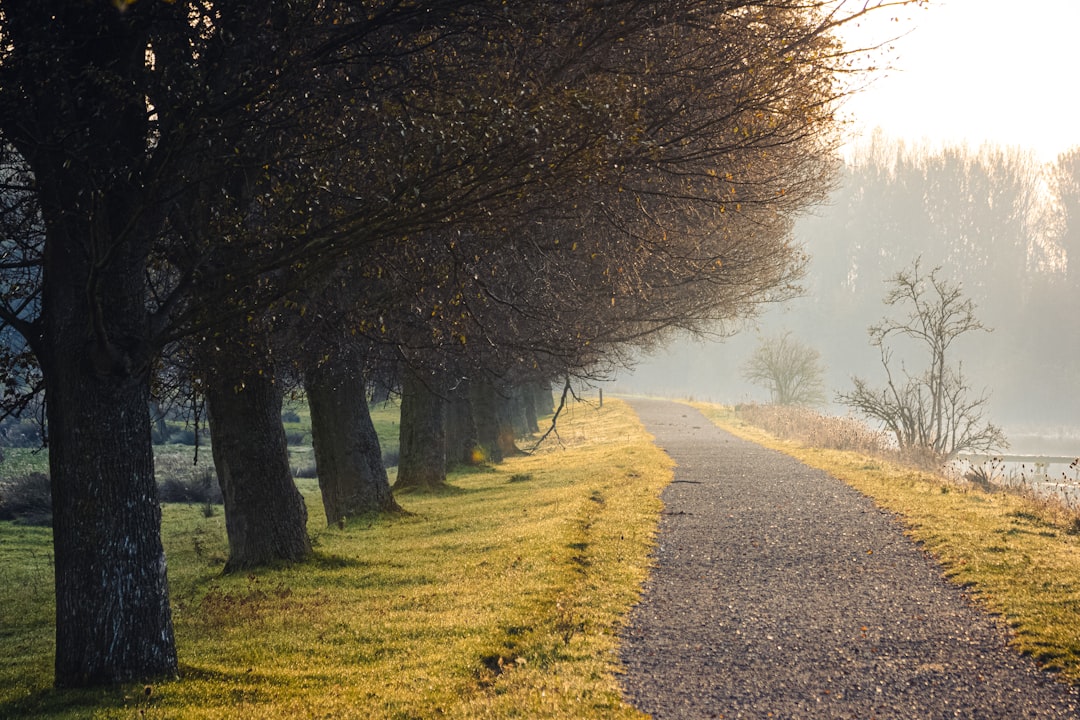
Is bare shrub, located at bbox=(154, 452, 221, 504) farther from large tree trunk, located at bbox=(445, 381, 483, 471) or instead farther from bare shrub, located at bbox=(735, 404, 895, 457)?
bare shrub, located at bbox=(735, 404, 895, 457)

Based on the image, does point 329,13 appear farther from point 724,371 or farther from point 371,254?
point 724,371

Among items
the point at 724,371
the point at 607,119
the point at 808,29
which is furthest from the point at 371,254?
the point at 724,371

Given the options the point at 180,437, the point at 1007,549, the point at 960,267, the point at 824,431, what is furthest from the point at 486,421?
the point at 960,267

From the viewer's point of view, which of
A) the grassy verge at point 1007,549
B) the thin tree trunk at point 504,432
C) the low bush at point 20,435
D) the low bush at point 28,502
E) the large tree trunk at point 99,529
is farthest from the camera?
the low bush at point 20,435

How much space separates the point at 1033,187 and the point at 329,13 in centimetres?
10203

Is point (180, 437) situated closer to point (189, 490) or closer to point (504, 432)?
point (189, 490)

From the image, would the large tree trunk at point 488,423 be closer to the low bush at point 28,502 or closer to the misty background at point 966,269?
the low bush at point 28,502

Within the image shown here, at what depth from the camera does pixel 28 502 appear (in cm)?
2417

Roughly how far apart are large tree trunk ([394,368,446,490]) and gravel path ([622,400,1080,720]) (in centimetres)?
828

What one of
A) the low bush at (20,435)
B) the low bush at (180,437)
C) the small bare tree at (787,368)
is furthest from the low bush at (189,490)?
the small bare tree at (787,368)

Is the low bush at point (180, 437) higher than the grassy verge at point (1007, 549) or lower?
higher

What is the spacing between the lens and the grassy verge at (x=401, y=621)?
6852 millimetres

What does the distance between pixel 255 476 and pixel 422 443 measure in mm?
9873

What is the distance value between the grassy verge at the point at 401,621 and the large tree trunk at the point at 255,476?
1.65 feet
